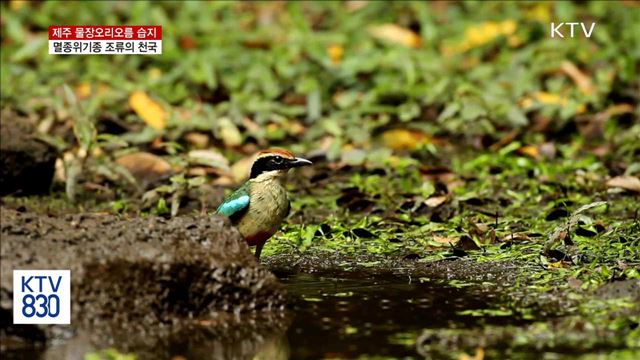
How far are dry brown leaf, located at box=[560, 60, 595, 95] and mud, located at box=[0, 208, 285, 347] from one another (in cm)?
646

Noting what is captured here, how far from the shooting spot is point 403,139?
10984 millimetres

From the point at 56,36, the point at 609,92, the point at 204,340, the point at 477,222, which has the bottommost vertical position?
the point at 204,340

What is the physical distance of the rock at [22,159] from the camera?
31.0 ft

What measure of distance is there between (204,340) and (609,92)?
7031 mm

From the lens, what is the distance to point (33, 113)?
440 inches

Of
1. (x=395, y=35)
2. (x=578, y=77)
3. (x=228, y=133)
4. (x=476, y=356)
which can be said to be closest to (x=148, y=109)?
(x=228, y=133)

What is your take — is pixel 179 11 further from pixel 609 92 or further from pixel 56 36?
pixel 609 92

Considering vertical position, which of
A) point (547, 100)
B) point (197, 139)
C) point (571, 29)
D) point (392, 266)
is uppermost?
point (571, 29)

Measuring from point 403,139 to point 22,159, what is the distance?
3399 millimetres

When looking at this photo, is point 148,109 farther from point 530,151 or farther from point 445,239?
point 445,239

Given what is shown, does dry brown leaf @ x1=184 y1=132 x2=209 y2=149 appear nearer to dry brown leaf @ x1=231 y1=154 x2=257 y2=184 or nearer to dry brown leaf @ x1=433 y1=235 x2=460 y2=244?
dry brown leaf @ x1=231 y1=154 x2=257 y2=184

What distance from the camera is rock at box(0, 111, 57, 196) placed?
944 centimetres

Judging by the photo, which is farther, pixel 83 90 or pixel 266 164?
pixel 83 90

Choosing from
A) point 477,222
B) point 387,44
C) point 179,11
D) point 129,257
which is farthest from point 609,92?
point 129,257
